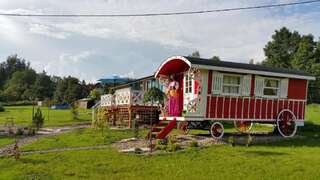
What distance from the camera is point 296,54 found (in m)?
74.3

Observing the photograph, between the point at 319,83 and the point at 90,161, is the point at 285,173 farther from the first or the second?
the point at 319,83

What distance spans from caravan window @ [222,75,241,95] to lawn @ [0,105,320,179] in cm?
398

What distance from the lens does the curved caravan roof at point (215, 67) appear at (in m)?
20.1

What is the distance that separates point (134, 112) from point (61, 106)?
153ft

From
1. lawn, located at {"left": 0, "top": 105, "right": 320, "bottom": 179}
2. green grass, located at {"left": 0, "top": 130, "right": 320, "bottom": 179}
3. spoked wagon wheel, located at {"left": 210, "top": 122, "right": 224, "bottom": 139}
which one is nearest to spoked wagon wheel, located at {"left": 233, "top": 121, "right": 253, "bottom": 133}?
spoked wagon wheel, located at {"left": 210, "top": 122, "right": 224, "bottom": 139}

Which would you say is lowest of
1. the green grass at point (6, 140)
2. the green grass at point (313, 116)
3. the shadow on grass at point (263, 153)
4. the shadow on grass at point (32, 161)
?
the green grass at point (6, 140)

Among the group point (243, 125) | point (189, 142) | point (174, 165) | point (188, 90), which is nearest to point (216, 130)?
point (243, 125)

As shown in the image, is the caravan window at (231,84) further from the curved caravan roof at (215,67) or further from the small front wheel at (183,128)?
the small front wheel at (183,128)

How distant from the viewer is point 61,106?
2911 inches

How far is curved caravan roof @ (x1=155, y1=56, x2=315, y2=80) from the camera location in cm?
2008

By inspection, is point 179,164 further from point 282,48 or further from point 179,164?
point 282,48

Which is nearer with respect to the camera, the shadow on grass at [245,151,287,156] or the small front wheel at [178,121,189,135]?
the shadow on grass at [245,151,287,156]

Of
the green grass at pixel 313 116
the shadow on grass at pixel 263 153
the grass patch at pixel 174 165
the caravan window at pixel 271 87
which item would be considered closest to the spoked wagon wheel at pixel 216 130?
the caravan window at pixel 271 87

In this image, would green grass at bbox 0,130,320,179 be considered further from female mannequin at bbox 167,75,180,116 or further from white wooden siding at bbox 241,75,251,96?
female mannequin at bbox 167,75,180,116
